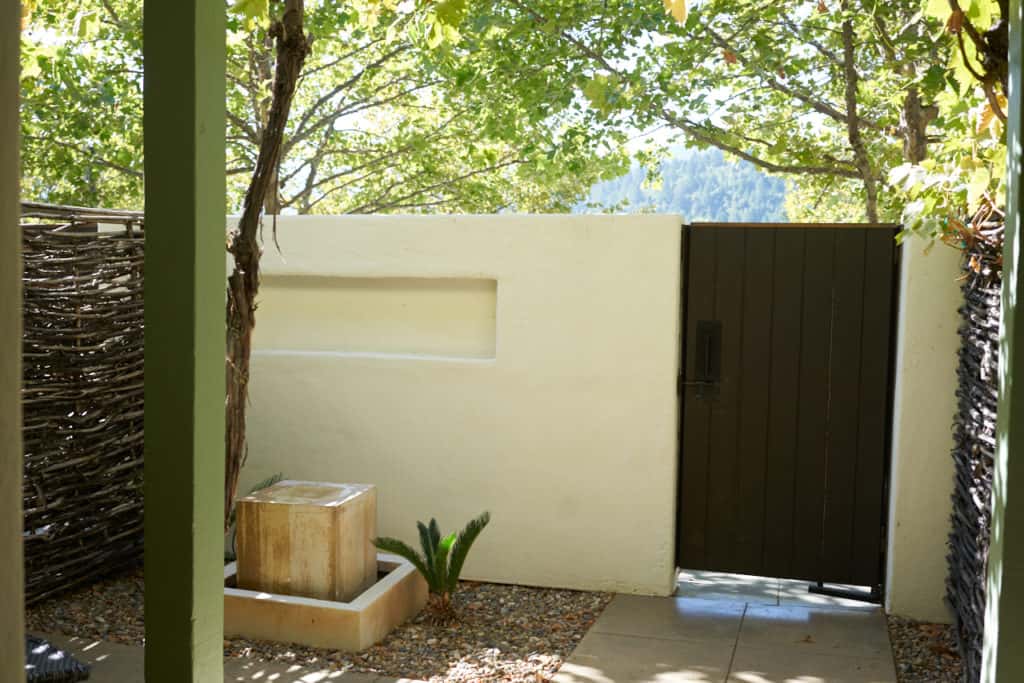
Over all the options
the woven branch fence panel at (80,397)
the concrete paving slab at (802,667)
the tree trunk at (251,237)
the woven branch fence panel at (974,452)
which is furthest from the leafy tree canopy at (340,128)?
the concrete paving slab at (802,667)

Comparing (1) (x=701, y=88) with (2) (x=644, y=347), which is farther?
(1) (x=701, y=88)

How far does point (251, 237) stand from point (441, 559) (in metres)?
1.79

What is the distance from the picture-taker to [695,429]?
5.41 m

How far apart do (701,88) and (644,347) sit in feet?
22.8

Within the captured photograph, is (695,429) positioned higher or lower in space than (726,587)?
higher

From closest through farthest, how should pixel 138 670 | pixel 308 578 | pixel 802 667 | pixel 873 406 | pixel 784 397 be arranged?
pixel 138 670, pixel 802 667, pixel 308 578, pixel 873 406, pixel 784 397

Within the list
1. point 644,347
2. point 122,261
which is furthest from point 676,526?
point 122,261

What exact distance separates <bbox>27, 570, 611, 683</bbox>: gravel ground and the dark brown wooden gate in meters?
0.89

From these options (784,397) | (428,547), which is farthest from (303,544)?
(784,397)

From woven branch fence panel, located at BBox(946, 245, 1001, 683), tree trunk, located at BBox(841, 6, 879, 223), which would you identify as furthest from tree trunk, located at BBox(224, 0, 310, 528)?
tree trunk, located at BBox(841, 6, 879, 223)

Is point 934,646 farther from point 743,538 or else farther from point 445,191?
point 445,191

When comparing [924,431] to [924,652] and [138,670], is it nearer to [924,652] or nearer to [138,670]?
[924,652]

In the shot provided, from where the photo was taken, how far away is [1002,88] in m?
2.56

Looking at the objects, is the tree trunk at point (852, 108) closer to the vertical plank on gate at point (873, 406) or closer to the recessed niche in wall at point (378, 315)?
the vertical plank on gate at point (873, 406)
